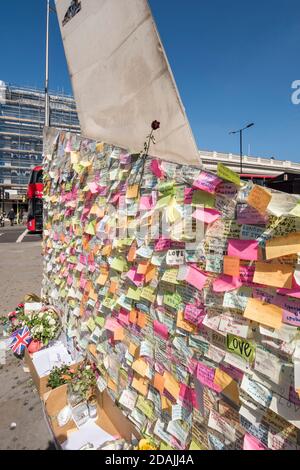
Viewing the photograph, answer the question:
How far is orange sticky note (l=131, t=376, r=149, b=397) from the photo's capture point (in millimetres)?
2162

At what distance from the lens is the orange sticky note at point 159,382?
1.99 meters

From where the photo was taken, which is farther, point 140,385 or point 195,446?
point 140,385

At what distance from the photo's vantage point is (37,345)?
3.72 metres

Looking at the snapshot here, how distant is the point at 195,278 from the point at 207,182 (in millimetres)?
581

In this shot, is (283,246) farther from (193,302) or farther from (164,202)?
(164,202)

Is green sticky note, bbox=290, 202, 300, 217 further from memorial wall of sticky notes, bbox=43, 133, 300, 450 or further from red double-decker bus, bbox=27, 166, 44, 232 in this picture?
red double-decker bus, bbox=27, 166, 44, 232

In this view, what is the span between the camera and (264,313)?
1.33 m

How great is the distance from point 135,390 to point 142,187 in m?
1.69

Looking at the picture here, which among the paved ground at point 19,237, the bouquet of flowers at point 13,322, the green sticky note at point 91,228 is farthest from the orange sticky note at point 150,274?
the paved ground at point 19,237

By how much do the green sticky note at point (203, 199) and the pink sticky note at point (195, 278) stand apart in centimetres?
40

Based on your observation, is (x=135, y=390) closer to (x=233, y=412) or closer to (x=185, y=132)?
(x=233, y=412)

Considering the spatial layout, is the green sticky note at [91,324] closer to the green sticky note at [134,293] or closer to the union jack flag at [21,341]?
the green sticky note at [134,293]

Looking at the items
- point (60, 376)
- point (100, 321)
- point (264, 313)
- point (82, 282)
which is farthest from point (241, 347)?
point (60, 376)
